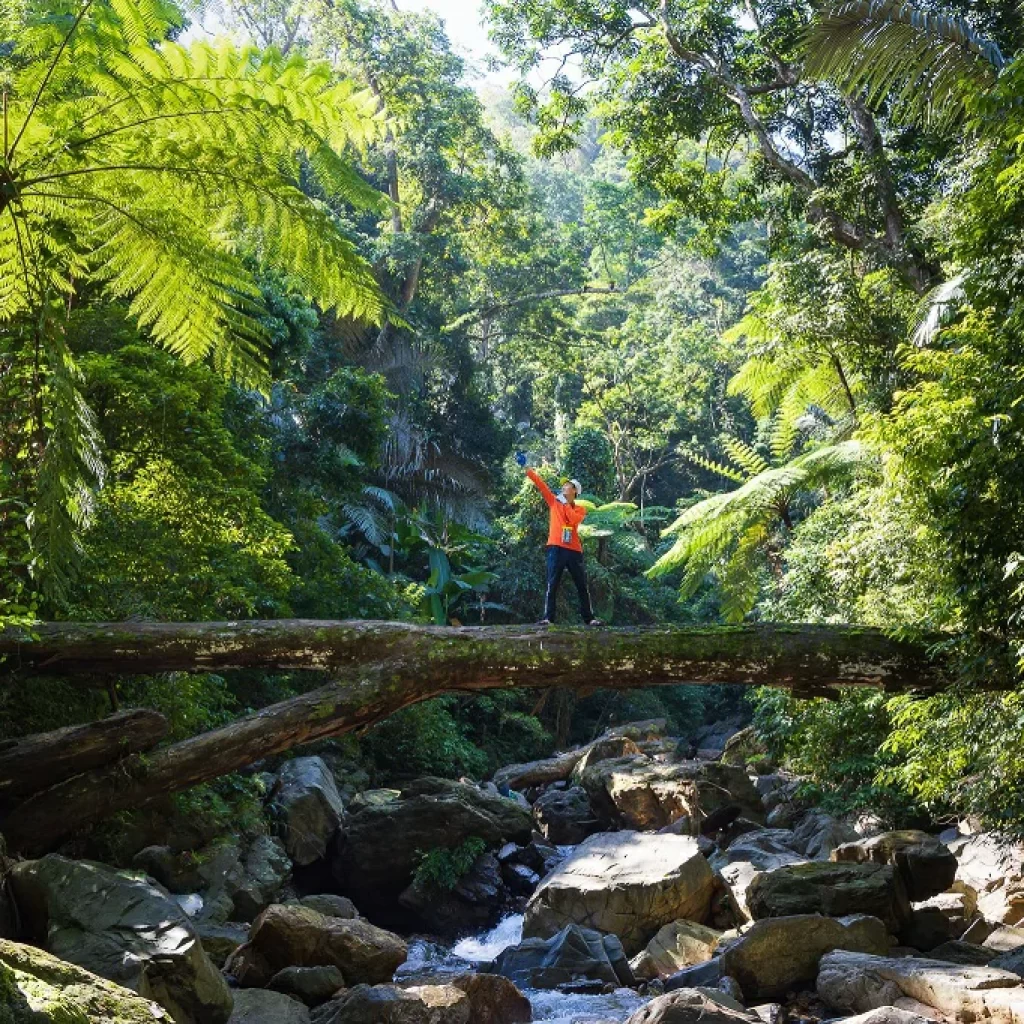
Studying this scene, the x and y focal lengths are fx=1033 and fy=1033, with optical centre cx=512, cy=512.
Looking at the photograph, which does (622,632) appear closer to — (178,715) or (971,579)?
(971,579)

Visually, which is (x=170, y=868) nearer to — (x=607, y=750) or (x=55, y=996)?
(x=55, y=996)

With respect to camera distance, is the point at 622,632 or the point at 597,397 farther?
the point at 597,397

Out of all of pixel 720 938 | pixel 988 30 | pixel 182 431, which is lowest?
pixel 720 938

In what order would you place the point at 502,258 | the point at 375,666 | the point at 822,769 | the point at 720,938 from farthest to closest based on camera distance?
1. the point at 502,258
2. the point at 822,769
3. the point at 720,938
4. the point at 375,666

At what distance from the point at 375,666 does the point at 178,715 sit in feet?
6.66

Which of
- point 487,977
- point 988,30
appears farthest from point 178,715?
point 988,30

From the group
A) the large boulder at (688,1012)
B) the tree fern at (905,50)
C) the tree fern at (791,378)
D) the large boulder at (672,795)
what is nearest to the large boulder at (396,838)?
the large boulder at (672,795)

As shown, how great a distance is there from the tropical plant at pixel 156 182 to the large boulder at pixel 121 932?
1913 millimetres

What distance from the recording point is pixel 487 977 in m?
6.70

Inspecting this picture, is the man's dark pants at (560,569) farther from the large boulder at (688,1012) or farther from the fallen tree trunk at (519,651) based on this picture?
the large boulder at (688,1012)

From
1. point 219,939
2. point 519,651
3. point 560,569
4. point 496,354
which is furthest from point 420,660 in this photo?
point 496,354

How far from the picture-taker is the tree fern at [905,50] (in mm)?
8383

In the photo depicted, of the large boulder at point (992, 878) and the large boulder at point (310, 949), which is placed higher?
the large boulder at point (310, 949)

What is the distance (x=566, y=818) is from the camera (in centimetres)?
1276
